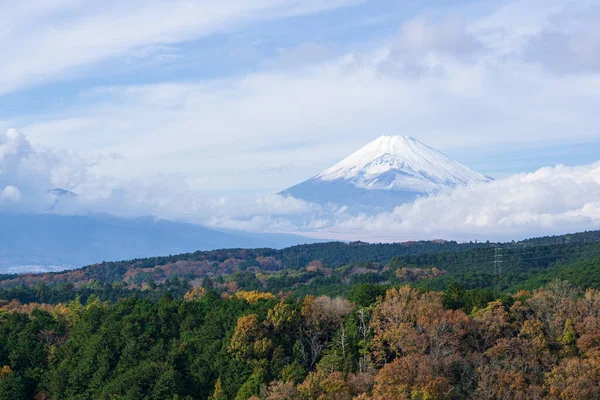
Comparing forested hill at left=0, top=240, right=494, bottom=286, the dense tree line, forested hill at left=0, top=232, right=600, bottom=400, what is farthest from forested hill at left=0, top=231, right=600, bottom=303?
the dense tree line

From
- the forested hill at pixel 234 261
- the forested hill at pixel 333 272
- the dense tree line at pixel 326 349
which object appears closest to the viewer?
the dense tree line at pixel 326 349

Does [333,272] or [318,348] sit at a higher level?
[333,272]

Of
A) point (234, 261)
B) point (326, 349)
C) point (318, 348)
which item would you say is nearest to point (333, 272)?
point (234, 261)

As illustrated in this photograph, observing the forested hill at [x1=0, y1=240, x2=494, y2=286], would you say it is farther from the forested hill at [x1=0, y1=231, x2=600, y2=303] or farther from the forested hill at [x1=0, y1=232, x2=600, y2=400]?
the forested hill at [x1=0, y1=232, x2=600, y2=400]

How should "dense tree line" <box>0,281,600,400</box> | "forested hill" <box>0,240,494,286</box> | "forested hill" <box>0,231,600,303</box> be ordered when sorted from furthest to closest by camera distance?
"forested hill" <box>0,240,494,286</box>
"forested hill" <box>0,231,600,303</box>
"dense tree line" <box>0,281,600,400</box>

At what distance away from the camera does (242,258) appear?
6821 inches

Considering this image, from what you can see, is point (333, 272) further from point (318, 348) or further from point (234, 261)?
point (318, 348)

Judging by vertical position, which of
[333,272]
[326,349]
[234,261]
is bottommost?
[326,349]

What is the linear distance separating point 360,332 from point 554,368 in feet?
43.3

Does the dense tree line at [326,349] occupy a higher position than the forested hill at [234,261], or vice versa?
the forested hill at [234,261]

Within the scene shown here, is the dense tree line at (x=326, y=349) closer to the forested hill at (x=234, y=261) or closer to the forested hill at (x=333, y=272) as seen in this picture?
the forested hill at (x=333, y=272)

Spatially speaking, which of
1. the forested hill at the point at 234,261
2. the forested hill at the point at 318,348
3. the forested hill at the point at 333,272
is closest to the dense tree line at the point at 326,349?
the forested hill at the point at 318,348

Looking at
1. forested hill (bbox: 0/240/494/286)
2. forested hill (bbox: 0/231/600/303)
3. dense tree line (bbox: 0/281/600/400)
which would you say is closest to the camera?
dense tree line (bbox: 0/281/600/400)

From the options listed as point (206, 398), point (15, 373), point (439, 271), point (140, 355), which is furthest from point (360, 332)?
point (439, 271)
